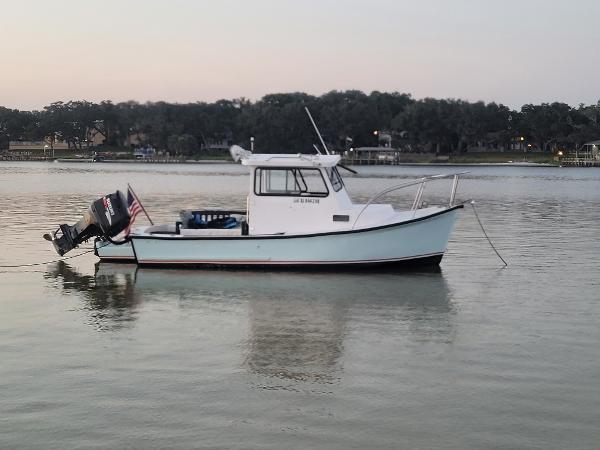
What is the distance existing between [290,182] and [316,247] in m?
1.78

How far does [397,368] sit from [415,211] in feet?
28.4

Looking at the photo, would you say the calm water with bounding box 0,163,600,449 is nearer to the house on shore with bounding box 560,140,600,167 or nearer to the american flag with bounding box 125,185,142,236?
the american flag with bounding box 125,185,142,236

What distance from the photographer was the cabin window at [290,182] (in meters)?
19.8

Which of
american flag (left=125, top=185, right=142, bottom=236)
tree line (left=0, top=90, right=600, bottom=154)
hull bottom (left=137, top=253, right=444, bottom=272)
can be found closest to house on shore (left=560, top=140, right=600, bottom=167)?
tree line (left=0, top=90, right=600, bottom=154)

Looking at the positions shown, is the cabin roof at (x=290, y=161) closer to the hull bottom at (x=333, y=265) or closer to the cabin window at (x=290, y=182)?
the cabin window at (x=290, y=182)

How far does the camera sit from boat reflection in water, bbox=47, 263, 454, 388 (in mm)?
12492

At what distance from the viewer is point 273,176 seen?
65.7 feet

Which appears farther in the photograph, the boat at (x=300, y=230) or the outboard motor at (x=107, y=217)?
the outboard motor at (x=107, y=217)

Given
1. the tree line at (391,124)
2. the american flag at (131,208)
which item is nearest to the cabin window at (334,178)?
the american flag at (131,208)

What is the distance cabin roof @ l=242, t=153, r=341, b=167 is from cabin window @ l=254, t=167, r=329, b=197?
0.15 metres

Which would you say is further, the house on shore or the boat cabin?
the house on shore

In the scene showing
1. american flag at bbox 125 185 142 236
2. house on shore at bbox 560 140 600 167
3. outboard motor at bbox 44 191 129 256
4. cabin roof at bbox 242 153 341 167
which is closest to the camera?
cabin roof at bbox 242 153 341 167

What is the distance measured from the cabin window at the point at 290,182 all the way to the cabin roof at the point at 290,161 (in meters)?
0.15

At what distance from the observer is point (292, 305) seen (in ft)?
54.0
